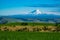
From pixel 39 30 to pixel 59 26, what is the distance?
4.12ft

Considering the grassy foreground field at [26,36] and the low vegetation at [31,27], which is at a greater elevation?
the low vegetation at [31,27]

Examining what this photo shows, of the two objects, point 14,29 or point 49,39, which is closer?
point 49,39

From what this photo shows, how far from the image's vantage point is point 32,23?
10844mm

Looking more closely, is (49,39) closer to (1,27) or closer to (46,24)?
(46,24)

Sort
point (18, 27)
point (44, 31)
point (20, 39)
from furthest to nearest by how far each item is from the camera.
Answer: point (18, 27), point (44, 31), point (20, 39)

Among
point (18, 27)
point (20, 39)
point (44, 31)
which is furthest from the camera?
point (18, 27)

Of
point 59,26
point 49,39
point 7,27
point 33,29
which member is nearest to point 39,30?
point 33,29

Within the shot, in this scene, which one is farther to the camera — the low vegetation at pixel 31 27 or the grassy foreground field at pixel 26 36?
the low vegetation at pixel 31 27

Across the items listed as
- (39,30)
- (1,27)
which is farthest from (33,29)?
(1,27)

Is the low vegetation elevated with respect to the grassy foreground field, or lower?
elevated

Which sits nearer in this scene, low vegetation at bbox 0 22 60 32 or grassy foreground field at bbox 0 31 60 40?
grassy foreground field at bbox 0 31 60 40

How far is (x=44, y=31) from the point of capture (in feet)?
32.5

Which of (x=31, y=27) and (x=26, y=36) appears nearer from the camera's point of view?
(x=26, y=36)

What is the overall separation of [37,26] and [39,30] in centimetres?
53
